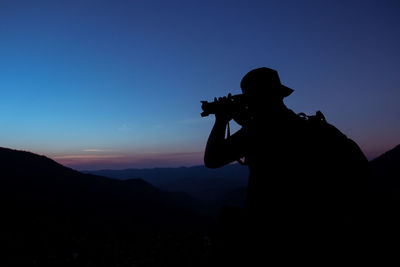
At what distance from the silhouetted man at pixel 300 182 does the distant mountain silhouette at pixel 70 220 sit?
11928 mm

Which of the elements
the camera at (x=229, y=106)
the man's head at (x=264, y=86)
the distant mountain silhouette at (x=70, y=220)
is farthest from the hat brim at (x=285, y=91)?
the distant mountain silhouette at (x=70, y=220)

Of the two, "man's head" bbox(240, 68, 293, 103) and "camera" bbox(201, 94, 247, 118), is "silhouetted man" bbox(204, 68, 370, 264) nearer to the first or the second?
"man's head" bbox(240, 68, 293, 103)

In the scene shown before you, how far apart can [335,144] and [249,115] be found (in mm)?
701

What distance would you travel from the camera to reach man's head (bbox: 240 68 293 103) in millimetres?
1798

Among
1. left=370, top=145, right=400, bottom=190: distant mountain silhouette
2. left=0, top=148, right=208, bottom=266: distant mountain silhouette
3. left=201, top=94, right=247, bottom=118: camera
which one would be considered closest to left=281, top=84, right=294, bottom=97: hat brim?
left=201, top=94, right=247, bottom=118: camera

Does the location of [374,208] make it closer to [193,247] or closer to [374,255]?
[374,255]

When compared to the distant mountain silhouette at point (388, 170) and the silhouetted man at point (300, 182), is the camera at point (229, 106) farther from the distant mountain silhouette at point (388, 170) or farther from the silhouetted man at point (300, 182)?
the distant mountain silhouette at point (388, 170)

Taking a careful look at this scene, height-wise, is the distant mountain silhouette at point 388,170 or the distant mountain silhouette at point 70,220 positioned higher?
the distant mountain silhouette at point 388,170

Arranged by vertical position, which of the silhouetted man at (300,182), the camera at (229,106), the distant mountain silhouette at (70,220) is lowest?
the distant mountain silhouette at (70,220)

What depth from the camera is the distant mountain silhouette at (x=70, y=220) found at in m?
13.8

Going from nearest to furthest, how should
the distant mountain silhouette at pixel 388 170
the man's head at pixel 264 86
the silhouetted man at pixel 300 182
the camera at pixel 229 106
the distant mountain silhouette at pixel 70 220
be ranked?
1. the silhouetted man at pixel 300 182
2. the man's head at pixel 264 86
3. the camera at pixel 229 106
4. the distant mountain silhouette at pixel 70 220
5. the distant mountain silhouette at pixel 388 170

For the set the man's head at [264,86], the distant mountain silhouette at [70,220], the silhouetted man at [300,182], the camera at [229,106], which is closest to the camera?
the silhouetted man at [300,182]

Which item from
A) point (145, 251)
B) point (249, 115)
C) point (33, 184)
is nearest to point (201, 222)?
point (33, 184)

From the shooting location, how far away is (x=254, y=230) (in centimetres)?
158
